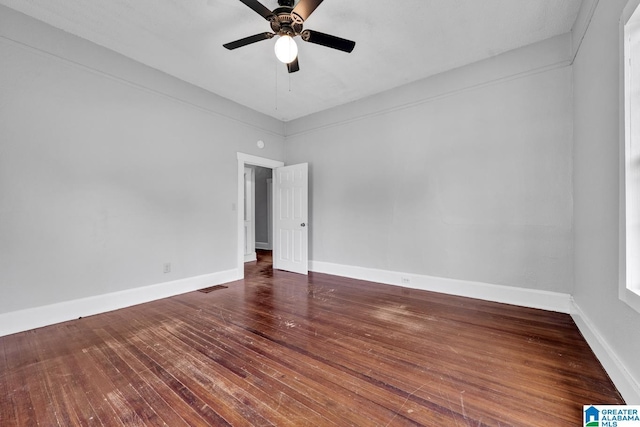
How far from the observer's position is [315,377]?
73.8 inches

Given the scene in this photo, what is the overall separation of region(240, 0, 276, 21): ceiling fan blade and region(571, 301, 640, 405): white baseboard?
3.41m

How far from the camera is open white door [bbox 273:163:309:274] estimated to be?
505 cm

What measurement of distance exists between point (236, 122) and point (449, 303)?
4275 mm

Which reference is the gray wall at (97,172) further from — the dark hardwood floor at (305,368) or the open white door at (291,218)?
the open white door at (291,218)

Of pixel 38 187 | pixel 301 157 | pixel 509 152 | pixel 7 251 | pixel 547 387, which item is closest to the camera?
pixel 547 387

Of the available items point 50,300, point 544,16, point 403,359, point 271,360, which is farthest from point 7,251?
point 544,16

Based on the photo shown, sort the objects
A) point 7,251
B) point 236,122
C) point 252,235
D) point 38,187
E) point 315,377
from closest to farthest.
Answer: point 315,377, point 7,251, point 38,187, point 236,122, point 252,235

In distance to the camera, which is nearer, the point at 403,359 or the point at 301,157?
the point at 403,359

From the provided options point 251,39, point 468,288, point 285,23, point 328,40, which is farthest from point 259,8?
point 468,288

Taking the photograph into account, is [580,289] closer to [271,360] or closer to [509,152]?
[509,152]

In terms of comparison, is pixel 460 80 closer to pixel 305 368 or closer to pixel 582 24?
pixel 582 24

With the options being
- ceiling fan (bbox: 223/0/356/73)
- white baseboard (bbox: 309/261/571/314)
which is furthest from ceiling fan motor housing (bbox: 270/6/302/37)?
white baseboard (bbox: 309/261/571/314)

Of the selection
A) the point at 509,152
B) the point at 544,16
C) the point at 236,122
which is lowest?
the point at 509,152

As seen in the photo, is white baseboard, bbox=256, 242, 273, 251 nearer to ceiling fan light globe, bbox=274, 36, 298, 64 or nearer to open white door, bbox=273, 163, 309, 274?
open white door, bbox=273, 163, 309, 274
